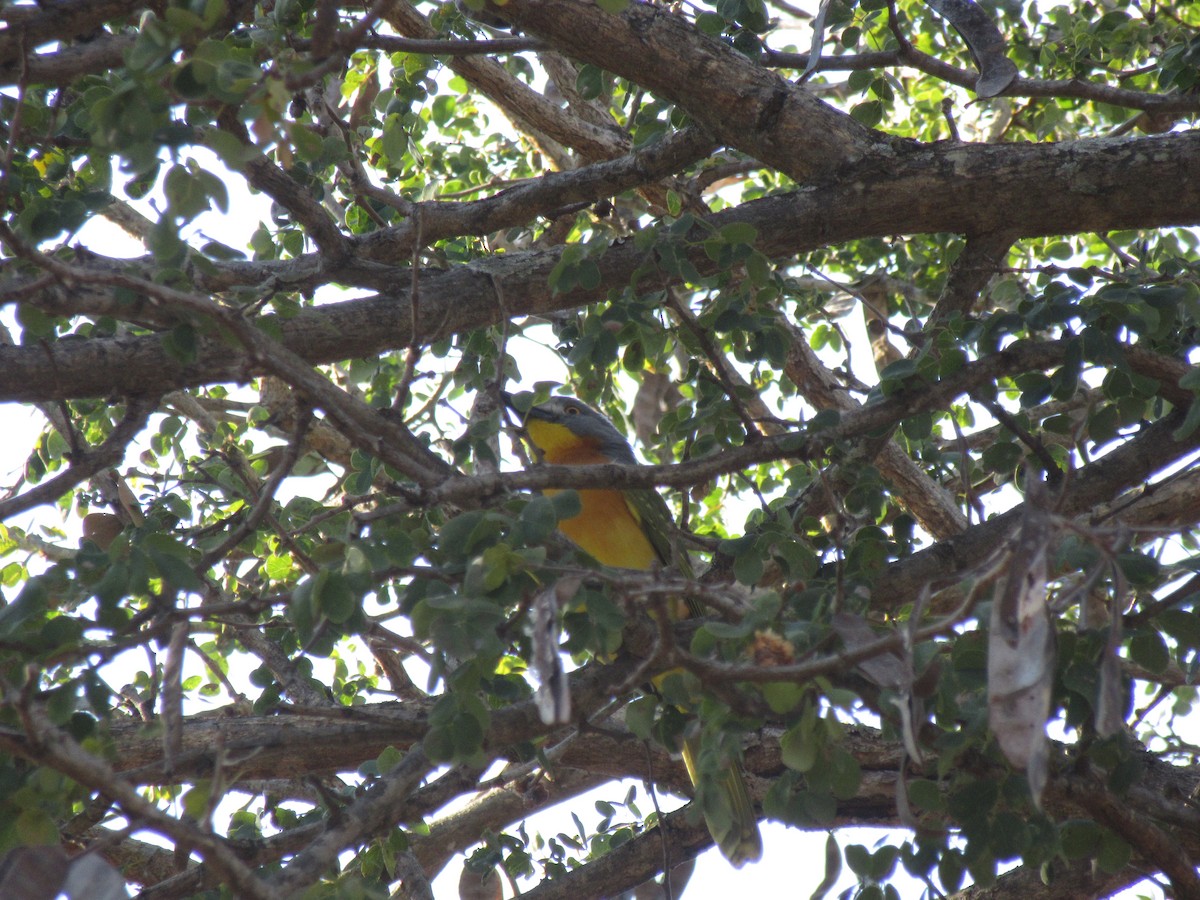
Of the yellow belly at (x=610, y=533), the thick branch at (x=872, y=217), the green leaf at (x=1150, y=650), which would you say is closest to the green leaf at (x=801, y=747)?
the green leaf at (x=1150, y=650)

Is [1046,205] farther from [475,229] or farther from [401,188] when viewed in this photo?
[401,188]

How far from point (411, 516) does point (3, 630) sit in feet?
3.38

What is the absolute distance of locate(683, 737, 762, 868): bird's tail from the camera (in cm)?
222

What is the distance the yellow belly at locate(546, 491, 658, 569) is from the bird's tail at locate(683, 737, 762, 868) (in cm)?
90

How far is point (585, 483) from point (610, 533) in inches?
78.7

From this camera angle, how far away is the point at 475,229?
395 centimetres

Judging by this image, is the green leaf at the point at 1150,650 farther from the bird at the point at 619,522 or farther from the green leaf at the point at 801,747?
the bird at the point at 619,522

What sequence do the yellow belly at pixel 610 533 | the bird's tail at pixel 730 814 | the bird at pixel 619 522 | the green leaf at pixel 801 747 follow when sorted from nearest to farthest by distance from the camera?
the green leaf at pixel 801 747 → the bird's tail at pixel 730 814 → the bird at pixel 619 522 → the yellow belly at pixel 610 533

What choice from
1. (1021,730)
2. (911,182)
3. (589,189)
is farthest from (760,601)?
(589,189)

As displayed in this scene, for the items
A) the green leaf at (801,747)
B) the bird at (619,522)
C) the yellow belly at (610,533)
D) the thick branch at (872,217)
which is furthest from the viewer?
the yellow belly at (610,533)

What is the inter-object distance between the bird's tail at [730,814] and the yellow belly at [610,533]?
0.90m

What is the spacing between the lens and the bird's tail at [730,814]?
222 cm

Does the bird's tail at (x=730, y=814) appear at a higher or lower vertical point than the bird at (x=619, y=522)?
lower

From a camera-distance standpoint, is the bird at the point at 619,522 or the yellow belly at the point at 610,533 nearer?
the bird at the point at 619,522
